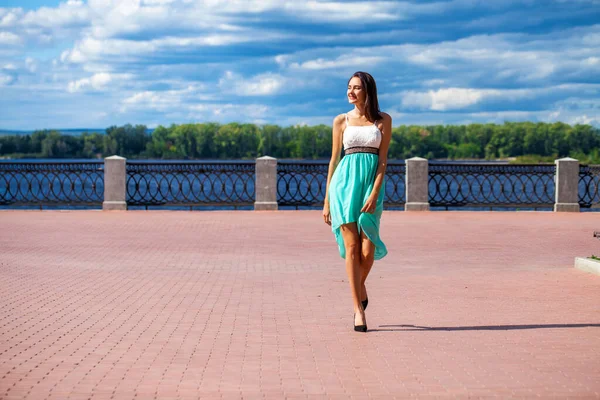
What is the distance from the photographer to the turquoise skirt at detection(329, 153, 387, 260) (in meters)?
6.99

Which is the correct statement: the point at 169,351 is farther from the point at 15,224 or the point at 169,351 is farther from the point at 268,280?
the point at 15,224

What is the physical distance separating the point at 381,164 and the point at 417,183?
15.1 metres

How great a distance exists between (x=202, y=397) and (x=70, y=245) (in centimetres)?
948

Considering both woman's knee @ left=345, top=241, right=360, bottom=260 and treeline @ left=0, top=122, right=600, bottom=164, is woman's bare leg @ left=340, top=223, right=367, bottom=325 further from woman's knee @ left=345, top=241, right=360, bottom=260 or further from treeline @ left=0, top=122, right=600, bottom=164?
treeline @ left=0, top=122, right=600, bottom=164

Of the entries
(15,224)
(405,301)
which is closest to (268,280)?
(405,301)

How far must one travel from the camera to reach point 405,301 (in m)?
8.49

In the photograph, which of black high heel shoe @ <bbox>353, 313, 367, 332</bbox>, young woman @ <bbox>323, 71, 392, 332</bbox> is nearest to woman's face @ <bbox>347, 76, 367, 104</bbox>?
young woman @ <bbox>323, 71, 392, 332</bbox>

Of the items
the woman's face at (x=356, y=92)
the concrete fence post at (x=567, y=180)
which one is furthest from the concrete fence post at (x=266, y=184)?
the woman's face at (x=356, y=92)

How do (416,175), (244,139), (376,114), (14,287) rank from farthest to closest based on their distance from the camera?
(244,139)
(416,175)
(14,287)
(376,114)

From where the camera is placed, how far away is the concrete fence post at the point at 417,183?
2195 centimetres

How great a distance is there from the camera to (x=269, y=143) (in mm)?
111500

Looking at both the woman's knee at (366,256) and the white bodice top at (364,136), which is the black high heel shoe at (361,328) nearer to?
the woman's knee at (366,256)

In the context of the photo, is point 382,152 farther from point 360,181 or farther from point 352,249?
point 352,249

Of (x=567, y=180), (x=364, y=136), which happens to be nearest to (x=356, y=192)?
(x=364, y=136)
